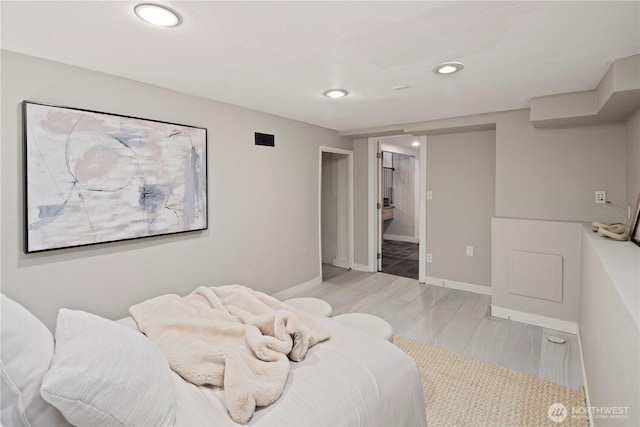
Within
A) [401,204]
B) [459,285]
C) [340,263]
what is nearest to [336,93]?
[459,285]

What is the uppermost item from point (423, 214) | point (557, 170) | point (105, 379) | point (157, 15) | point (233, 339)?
point (157, 15)

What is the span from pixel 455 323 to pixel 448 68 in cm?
248

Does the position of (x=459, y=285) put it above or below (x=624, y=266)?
below

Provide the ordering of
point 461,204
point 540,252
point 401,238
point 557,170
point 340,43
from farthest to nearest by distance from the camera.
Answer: point 401,238
point 461,204
point 557,170
point 540,252
point 340,43

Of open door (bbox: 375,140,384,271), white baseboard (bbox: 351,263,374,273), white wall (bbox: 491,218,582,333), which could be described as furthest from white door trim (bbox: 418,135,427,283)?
white wall (bbox: 491,218,582,333)

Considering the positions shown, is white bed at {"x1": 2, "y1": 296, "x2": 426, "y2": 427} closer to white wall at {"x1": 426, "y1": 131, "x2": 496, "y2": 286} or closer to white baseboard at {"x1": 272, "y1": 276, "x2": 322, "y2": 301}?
white baseboard at {"x1": 272, "y1": 276, "x2": 322, "y2": 301}

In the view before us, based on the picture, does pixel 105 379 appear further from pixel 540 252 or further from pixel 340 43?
pixel 540 252

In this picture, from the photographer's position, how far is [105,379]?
103 cm

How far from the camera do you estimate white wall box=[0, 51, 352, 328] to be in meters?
2.01

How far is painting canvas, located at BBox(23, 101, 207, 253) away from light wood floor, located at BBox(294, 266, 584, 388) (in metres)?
2.15

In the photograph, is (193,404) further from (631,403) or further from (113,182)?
(113,182)

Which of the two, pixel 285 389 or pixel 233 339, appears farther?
pixel 233 339

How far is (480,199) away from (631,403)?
352 centimetres

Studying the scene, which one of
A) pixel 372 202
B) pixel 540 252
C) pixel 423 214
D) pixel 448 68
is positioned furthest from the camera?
pixel 372 202
